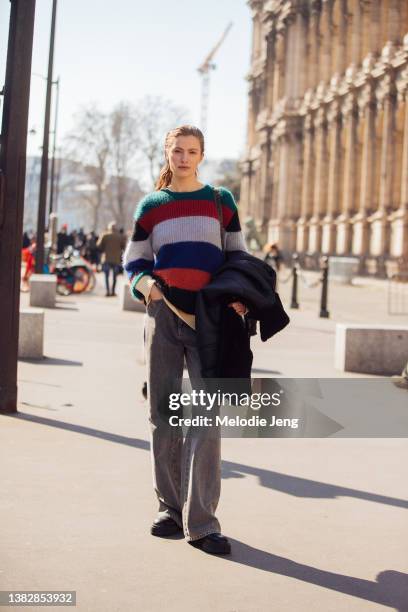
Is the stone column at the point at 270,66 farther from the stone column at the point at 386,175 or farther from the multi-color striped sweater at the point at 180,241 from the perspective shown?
the multi-color striped sweater at the point at 180,241

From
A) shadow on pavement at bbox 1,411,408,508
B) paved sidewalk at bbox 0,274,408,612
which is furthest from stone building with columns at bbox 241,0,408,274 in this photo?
shadow on pavement at bbox 1,411,408,508

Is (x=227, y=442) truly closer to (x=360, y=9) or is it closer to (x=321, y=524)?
(x=321, y=524)

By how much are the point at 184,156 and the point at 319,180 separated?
61008 mm

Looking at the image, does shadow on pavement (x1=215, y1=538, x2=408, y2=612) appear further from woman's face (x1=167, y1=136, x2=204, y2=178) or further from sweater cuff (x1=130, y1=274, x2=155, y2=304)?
woman's face (x1=167, y1=136, x2=204, y2=178)

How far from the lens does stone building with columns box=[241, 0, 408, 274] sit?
168 feet

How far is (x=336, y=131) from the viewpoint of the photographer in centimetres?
6241

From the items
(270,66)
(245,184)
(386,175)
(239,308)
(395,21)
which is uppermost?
(270,66)

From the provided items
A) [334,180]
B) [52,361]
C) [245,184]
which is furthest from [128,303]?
[245,184]

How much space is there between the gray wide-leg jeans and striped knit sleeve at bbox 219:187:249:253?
404mm

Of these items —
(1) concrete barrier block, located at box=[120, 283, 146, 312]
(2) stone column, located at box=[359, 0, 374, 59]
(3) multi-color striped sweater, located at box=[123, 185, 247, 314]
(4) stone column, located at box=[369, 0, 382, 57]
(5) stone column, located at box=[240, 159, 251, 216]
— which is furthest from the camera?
(5) stone column, located at box=[240, 159, 251, 216]

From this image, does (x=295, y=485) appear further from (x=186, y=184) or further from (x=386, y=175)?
(x=386, y=175)

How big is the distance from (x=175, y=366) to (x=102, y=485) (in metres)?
1.41

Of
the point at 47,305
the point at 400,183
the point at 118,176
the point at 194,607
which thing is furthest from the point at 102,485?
the point at 118,176

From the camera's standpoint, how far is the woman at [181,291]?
A: 5.12 m
